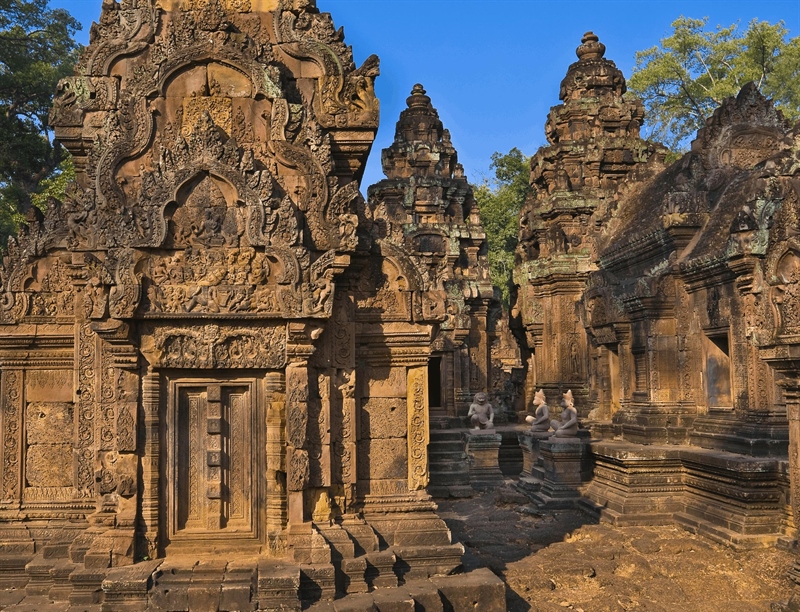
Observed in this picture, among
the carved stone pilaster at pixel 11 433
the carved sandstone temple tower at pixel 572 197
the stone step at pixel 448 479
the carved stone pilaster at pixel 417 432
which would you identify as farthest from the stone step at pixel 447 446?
the carved stone pilaster at pixel 11 433

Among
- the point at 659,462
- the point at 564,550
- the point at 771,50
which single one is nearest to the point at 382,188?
the point at 659,462

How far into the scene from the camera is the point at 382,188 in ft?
78.1

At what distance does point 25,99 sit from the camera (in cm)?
2500

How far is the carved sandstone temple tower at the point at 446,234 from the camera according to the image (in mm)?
22125

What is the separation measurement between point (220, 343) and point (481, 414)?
1166cm

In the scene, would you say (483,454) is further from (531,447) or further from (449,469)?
(449,469)

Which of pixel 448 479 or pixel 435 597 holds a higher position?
pixel 435 597

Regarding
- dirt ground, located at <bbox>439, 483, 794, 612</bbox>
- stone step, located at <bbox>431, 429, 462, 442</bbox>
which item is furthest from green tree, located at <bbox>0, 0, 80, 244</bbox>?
dirt ground, located at <bbox>439, 483, 794, 612</bbox>

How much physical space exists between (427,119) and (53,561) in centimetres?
2037

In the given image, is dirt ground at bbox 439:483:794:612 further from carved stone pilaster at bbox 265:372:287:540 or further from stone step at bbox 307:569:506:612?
carved stone pilaster at bbox 265:372:287:540

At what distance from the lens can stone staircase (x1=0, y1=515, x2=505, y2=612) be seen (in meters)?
6.49

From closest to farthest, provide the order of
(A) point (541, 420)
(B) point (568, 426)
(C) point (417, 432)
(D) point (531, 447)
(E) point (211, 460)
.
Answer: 1. (E) point (211, 460)
2. (C) point (417, 432)
3. (B) point (568, 426)
4. (A) point (541, 420)
5. (D) point (531, 447)

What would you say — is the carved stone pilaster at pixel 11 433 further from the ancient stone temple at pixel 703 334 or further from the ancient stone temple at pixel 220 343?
the ancient stone temple at pixel 703 334

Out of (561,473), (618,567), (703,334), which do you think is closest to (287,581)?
(618,567)
